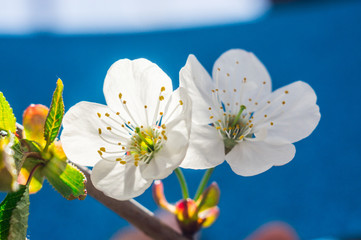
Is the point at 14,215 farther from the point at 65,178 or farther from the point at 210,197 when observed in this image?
the point at 210,197

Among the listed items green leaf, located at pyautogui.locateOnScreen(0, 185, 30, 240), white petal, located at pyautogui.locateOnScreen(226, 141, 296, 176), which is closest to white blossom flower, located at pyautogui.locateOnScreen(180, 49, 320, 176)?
white petal, located at pyautogui.locateOnScreen(226, 141, 296, 176)

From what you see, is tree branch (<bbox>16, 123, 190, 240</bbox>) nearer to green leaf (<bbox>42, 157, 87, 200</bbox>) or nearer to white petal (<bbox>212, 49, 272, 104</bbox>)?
green leaf (<bbox>42, 157, 87, 200</bbox>)

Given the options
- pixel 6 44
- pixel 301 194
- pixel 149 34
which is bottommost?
pixel 301 194

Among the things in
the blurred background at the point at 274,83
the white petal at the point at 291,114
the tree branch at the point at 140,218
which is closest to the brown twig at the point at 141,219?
the tree branch at the point at 140,218

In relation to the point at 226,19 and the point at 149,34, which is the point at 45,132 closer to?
the point at 149,34

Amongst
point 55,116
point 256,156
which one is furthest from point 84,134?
point 256,156

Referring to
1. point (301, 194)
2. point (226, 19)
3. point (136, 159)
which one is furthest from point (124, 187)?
point (226, 19)

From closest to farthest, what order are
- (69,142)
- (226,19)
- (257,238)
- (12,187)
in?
(12,187) → (69,142) → (257,238) → (226,19)
